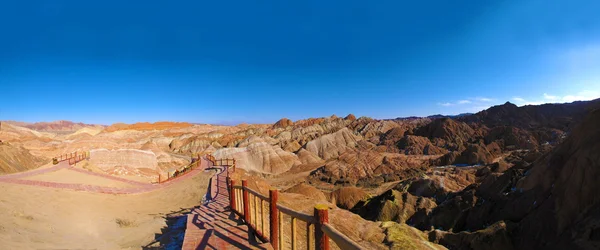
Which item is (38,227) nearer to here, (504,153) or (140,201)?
(140,201)

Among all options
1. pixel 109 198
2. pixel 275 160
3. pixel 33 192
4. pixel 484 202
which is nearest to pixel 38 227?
pixel 33 192

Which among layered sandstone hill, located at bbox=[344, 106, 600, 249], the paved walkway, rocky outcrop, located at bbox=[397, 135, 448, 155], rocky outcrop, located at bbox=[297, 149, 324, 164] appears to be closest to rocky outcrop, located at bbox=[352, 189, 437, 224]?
layered sandstone hill, located at bbox=[344, 106, 600, 249]

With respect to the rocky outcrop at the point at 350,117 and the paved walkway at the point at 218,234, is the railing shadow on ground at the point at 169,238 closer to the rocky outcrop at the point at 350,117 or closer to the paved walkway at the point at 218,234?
the paved walkway at the point at 218,234

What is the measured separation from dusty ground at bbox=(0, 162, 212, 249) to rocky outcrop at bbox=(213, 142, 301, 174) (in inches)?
1305

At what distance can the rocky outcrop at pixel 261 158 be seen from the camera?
46719mm

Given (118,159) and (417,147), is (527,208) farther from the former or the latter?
(417,147)

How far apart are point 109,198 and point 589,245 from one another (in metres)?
18.0

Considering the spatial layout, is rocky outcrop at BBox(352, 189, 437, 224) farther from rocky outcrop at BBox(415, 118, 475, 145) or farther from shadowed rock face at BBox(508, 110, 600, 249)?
rocky outcrop at BBox(415, 118, 475, 145)

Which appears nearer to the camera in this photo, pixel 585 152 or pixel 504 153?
pixel 585 152

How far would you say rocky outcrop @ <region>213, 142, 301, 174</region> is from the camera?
46719 mm

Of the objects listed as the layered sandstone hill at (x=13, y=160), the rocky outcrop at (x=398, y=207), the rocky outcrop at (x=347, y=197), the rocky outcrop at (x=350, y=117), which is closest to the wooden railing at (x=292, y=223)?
the rocky outcrop at (x=398, y=207)

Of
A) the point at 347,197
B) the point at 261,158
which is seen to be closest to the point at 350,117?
the point at 261,158

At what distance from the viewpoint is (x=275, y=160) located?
1905 inches

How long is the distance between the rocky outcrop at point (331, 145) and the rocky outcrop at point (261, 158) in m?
7.73
